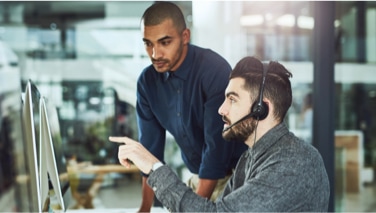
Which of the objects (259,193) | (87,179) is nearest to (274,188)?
(259,193)

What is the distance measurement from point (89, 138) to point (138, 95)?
3.01 metres

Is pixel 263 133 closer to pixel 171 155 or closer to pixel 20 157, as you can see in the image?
pixel 171 155

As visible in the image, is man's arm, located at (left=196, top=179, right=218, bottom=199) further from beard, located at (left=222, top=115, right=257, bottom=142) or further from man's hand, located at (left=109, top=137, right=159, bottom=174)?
man's hand, located at (left=109, top=137, right=159, bottom=174)

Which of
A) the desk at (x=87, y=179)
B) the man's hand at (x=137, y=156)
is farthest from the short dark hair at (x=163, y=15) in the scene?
the desk at (x=87, y=179)

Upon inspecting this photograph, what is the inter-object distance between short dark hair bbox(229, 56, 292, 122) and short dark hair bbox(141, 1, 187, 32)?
0.44m

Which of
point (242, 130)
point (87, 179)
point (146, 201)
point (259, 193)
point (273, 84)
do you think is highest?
point (273, 84)

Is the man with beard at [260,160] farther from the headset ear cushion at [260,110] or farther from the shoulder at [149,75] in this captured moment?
the shoulder at [149,75]

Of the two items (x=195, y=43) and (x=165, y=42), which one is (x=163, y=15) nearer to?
(x=165, y=42)

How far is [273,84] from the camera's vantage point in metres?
1.35

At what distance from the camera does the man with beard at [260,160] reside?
121 cm

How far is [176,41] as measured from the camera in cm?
175

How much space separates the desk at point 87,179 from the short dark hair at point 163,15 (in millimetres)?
3148

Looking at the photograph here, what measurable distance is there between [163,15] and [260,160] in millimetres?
640

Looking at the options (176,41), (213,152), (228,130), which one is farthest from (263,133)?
(176,41)
